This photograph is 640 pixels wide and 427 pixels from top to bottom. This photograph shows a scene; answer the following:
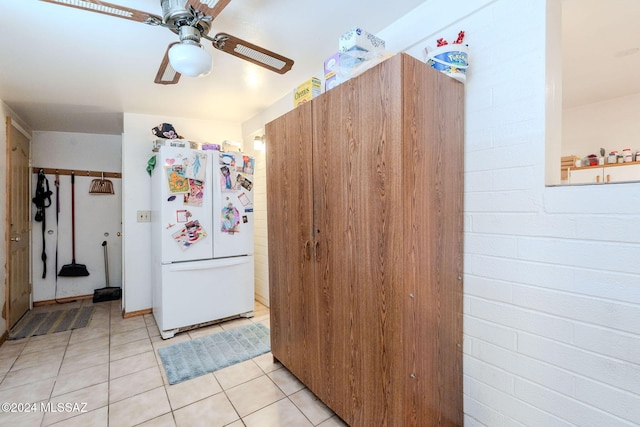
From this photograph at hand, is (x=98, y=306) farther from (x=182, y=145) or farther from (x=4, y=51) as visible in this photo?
(x=4, y=51)

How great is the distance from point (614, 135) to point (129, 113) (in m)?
5.47

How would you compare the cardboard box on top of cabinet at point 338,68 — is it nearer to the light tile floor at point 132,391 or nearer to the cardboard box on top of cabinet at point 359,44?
the cardboard box on top of cabinet at point 359,44

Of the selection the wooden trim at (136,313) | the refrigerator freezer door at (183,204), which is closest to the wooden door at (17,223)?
the wooden trim at (136,313)

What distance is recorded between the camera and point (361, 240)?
136 cm

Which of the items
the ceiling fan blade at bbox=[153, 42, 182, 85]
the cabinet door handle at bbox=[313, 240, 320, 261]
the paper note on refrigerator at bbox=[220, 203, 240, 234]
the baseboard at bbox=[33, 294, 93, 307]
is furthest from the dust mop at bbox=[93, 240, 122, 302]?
the cabinet door handle at bbox=[313, 240, 320, 261]

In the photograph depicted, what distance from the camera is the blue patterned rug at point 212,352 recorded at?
212 centimetres

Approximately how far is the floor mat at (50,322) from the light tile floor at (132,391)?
24cm

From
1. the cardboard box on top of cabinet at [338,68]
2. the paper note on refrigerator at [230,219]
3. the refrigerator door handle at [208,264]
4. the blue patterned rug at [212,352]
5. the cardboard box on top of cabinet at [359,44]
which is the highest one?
the cardboard box on top of cabinet at [359,44]

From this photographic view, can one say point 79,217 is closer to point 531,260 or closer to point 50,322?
point 50,322

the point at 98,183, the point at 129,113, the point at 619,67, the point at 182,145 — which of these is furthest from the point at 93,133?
the point at 619,67

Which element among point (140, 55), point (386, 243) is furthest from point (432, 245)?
point (140, 55)

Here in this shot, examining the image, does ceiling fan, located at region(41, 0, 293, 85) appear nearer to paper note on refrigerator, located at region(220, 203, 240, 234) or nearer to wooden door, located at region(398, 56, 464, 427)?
wooden door, located at region(398, 56, 464, 427)

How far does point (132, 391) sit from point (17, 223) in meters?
2.71

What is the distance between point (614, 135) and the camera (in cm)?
304
